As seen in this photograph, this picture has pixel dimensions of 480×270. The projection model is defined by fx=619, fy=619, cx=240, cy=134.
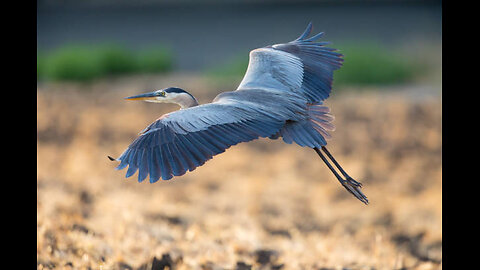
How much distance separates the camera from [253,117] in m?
2.87

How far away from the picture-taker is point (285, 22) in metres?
9.60

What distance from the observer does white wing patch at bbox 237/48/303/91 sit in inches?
128

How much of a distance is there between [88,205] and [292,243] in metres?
1.91

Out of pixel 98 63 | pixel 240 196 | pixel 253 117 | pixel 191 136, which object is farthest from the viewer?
pixel 98 63

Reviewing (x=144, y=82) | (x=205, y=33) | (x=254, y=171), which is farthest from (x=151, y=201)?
(x=205, y=33)

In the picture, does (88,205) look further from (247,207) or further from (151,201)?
(247,207)

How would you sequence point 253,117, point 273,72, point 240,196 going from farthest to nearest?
point 240,196 < point 273,72 < point 253,117

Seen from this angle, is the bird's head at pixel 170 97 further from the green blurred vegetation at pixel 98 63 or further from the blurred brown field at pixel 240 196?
the green blurred vegetation at pixel 98 63

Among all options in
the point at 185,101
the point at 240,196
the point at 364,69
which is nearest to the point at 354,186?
the point at 185,101

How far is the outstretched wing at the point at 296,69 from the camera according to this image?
10.7 ft

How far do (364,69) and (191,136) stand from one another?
21.4 ft

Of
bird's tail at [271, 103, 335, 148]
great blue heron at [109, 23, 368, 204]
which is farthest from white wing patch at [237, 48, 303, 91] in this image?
bird's tail at [271, 103, 335, 148]

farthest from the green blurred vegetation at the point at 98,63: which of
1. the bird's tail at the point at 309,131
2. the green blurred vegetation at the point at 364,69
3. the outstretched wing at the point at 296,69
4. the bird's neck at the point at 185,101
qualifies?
the bird's tail at the point at 309,131

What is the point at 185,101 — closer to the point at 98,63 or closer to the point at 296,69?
the point at 296,69
